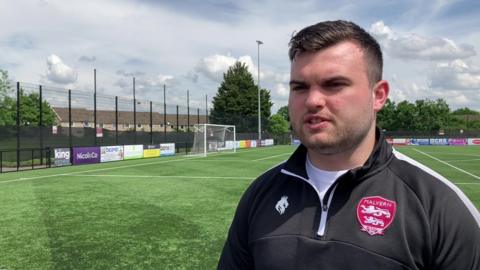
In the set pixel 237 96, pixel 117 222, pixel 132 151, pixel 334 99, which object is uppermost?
pixel 237 96

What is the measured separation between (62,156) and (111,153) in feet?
14.5

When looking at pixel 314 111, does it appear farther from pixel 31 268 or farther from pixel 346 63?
pixel 31 268

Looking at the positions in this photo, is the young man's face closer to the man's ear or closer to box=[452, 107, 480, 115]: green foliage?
the man's ear

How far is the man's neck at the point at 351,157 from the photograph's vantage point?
1949 millimetres

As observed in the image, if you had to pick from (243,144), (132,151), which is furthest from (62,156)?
(243,144)

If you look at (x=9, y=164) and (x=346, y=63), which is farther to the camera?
(x=9, y=164)

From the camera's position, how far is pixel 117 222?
934 centimetres

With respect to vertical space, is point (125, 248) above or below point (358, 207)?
below

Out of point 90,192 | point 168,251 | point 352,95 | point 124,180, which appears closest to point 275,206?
point 352,95

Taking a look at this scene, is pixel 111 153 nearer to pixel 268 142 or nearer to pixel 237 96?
pixel 268 142

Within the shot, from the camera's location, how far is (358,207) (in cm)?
186

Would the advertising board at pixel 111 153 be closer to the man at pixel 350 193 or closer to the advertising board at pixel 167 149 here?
the advertising board at pixel 167 149

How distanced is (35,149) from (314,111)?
89.4 ft

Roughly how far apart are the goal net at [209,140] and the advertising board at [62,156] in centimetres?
1216
